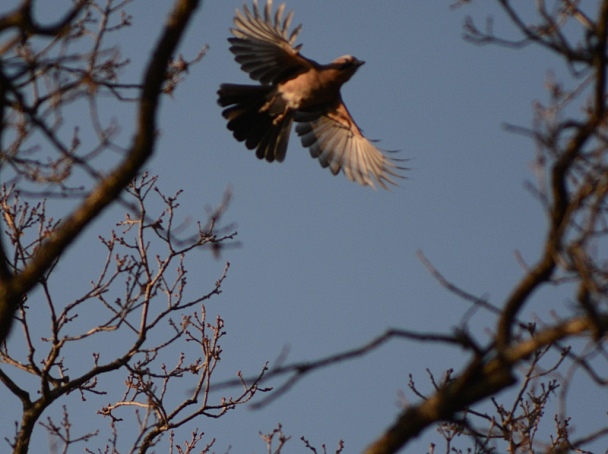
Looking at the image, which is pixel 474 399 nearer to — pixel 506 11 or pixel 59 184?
pixel 506 11

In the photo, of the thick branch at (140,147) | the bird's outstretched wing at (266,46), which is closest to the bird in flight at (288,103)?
the bird's outstretched wing at (266,46)

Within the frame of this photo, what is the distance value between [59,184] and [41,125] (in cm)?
148

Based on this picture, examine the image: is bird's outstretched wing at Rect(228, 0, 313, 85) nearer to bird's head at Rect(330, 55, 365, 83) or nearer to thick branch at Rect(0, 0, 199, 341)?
bird's head at Rect(330, 55, 365, 83)

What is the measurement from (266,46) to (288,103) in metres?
0.63

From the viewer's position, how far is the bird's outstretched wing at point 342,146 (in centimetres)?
839

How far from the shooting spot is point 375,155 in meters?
8.41

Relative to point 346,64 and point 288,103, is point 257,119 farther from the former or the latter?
point 346,64

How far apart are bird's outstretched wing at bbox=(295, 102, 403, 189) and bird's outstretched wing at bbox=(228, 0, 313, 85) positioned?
74 cm

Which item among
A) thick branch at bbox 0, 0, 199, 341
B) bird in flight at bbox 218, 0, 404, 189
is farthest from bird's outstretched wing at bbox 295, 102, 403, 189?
thick branch at bbox 0, 0, 199, 341

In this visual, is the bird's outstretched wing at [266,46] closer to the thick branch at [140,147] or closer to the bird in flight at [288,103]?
the bird in flight at [288,103]

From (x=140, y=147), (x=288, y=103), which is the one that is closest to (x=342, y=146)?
(x=288, y=103)

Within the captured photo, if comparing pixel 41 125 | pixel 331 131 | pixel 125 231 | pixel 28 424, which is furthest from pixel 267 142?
pixel 41 125

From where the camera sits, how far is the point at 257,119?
837 cm

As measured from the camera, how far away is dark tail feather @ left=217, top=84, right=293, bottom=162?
817 centimetres
